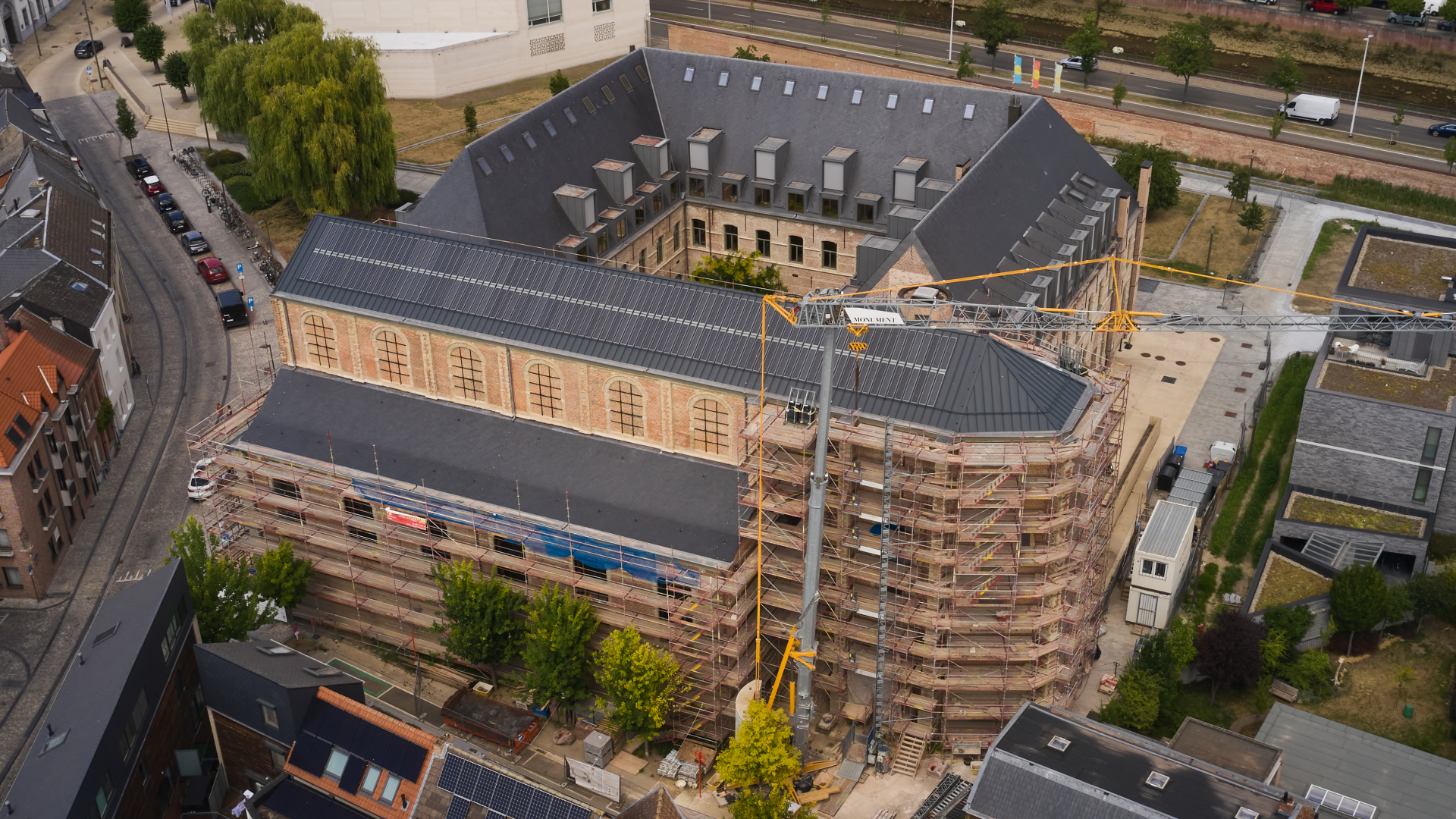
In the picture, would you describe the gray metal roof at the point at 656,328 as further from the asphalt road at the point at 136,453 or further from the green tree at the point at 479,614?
the asphalt road at the point at 136,453

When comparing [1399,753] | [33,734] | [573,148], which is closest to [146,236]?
[573,148]

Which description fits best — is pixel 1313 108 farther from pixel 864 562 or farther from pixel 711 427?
pixel 864 562

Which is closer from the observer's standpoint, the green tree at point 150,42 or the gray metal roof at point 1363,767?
the gray metal roof at point 1363,767

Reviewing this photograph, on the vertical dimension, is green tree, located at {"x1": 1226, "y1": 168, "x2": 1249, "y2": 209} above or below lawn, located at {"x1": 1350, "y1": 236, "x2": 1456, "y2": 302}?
below

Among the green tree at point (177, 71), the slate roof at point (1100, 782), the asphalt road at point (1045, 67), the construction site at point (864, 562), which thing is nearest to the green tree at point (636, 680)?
the construction site at point (864, 562)

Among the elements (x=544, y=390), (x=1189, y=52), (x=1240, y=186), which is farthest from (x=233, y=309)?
(x=1189, y=52)

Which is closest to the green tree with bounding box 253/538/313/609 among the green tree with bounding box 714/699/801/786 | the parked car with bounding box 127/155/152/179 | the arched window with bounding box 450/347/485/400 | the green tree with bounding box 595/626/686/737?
the arched window with bounding box 450/347/485/400

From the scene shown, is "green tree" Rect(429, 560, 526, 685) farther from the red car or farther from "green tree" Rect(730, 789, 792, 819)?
the red car
